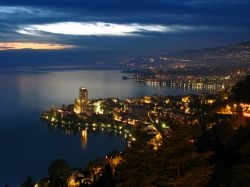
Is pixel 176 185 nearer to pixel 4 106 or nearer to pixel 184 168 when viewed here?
pixel 184 168

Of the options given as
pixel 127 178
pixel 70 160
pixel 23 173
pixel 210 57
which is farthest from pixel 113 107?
pixel 210 57

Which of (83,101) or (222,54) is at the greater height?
(222,54)

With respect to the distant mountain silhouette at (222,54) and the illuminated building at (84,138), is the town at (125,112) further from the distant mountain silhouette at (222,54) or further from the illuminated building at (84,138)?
the distant mountain silhouette at (222,54)

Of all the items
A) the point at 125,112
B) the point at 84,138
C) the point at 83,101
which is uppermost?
the point at 83,101

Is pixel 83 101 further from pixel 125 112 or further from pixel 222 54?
pixel 222 54

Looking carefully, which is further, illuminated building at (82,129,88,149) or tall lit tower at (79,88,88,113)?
tall lit tower at (79,88,88,113)

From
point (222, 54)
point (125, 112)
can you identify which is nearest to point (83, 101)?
point (125, 112)

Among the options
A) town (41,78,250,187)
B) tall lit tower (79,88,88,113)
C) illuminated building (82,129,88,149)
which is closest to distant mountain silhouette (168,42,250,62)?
town (41,78,250,187)

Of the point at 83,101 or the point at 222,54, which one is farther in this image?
the point at 222,54

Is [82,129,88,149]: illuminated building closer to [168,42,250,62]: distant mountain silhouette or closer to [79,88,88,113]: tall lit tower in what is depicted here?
[79,88,88,113]: tall lit tower

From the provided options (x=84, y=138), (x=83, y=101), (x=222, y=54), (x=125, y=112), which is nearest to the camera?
(x=84, y=138)

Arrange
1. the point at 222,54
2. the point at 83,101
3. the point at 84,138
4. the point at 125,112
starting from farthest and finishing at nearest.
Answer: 1. the point at 222,54
2. the point at 83,101
3. the point at 125,112
4. the point at 84,138

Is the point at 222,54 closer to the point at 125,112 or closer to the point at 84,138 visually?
the point at 125,112
